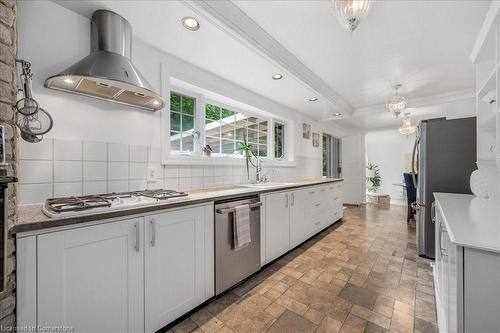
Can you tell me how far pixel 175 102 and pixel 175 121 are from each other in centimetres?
21

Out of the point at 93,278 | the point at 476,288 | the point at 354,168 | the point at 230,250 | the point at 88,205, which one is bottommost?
the point at 230,250

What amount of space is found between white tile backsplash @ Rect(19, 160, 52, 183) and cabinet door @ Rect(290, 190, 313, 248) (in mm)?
2231

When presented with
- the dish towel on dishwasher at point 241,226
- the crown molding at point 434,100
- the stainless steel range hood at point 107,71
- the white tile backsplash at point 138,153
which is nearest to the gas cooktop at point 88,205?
the white tile backsplash at point 138,153

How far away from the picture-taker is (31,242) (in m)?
0.89

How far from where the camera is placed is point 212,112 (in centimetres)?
267

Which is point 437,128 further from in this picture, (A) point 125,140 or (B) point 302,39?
(A) point 125,140

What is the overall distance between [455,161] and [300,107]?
2.23 meters

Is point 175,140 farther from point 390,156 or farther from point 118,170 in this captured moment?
point 390,156

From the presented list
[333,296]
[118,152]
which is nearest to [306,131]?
[333,296]

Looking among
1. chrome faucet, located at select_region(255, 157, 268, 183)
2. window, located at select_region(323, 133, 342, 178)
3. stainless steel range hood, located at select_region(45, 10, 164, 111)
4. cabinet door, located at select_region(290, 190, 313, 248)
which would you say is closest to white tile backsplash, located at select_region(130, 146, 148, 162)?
stainless steel range hood, located at select_region(45, 10, 164, 111)

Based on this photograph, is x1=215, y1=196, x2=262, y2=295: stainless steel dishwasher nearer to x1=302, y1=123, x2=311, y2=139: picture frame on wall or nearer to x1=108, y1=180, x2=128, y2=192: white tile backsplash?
x1=108, y1=180, x2=128, y2=192: white tile backsplash

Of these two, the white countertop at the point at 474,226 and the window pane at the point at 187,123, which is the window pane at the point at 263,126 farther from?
the white countertop at the point at 474,226

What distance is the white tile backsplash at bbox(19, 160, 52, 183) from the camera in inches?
47.9

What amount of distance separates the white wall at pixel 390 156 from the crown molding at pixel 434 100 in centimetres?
296
